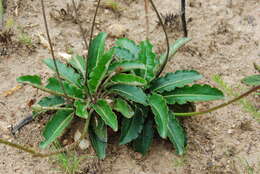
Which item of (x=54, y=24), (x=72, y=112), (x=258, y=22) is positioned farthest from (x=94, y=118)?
(x=258, y=22)

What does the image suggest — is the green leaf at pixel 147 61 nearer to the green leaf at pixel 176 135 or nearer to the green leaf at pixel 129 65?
the green leaf at pixel 129 65

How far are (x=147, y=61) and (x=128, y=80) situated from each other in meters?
0.31

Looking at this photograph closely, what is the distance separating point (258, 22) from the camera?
3566mm

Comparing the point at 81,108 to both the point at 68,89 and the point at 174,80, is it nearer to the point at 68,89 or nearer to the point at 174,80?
the point at 68,89

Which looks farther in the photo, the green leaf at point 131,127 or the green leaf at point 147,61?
the green leaf at point 147,61

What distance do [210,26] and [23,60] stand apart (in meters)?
1.96

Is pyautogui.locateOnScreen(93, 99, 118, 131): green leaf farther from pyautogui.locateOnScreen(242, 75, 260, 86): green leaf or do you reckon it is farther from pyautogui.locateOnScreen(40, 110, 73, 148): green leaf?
pyautogui.locateOnScreen(242, 75, 260, 86): green leaf

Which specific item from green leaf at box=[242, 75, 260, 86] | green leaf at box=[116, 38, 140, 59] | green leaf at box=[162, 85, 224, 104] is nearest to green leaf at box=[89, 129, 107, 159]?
green leaf at box=[162, 85, 224, 104]

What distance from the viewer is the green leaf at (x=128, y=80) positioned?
226 cm

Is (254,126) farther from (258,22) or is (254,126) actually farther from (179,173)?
(258,22)

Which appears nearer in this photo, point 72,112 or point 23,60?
point 72,112

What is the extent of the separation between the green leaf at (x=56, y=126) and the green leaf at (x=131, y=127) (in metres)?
0.39

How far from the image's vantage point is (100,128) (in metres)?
2.38

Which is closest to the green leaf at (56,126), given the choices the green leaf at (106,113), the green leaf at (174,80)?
the green leaf at (106,113)
